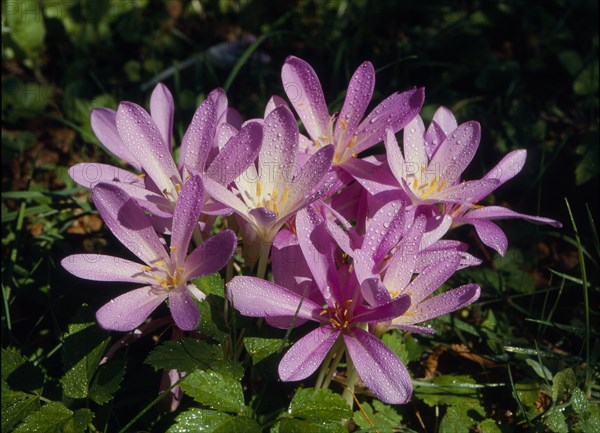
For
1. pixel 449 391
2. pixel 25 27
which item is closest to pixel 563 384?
pixel 449 391

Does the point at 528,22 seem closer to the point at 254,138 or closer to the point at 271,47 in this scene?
the point at 271,47

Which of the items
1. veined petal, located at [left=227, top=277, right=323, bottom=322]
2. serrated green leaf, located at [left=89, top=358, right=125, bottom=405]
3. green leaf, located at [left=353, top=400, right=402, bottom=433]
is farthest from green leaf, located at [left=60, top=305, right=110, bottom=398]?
green leaf, located at [left=353, top=400, right=402, bottom=433]

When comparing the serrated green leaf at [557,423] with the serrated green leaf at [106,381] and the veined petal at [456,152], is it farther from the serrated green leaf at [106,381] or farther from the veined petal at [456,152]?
the serrated green leaf at [106,381]

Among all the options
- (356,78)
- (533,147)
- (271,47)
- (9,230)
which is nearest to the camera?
(356,78)

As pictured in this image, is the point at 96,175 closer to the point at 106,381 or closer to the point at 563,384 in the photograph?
the point at 106,381

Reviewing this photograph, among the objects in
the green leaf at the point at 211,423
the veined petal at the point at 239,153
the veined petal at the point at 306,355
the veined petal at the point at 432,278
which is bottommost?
the green leaf at the point at 211,423

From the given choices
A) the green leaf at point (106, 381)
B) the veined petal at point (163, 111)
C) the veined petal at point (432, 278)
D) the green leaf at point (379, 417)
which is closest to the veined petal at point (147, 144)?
the veined petal at point (163, 111)

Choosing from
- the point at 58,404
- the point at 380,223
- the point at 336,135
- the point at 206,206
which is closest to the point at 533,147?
the point at 336,135
